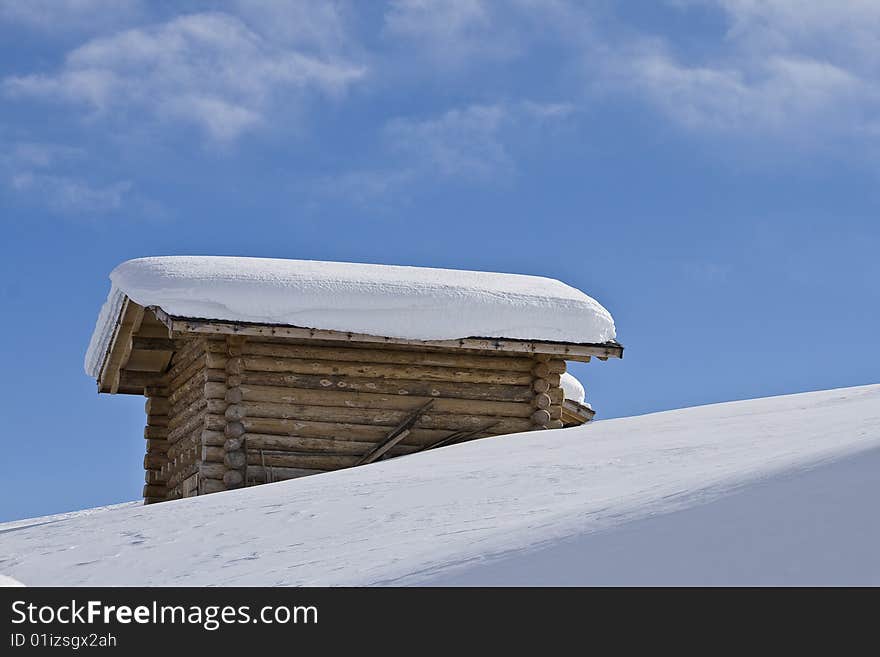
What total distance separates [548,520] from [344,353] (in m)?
7.76

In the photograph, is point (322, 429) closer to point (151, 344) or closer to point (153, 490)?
point (151, 344)

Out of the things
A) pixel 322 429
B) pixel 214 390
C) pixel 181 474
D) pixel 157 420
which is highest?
pixel 157 420

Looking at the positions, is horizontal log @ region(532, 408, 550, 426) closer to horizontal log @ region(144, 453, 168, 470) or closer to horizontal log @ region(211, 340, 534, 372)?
horizontal log @ region(211, 340, 534, 372)

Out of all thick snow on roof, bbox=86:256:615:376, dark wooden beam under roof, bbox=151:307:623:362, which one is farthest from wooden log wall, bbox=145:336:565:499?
thick snow on roof, bbox=86:256:615:376

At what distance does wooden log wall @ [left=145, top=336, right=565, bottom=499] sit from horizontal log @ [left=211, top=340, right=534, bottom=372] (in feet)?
0.04

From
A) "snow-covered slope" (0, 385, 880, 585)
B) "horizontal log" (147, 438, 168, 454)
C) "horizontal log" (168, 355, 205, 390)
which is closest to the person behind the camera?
"snow-covered slope" (0, 385, 880, 585)

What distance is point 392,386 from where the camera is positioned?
14273mm

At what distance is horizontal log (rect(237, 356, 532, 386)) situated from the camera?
13969mm

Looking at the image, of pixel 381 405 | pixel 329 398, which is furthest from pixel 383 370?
pixel 329 398

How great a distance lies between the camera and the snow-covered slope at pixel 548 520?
17.4 ft

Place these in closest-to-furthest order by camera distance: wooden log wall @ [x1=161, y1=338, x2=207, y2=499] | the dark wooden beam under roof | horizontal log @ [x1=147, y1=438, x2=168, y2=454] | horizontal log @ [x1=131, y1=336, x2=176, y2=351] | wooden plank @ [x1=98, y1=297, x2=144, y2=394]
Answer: the dark wooden beam under roof < wooden log wall @ [x1=161, y1=338, x2=207, y2=499] < wooden plank @ [x1=98, y1=297, x2=144, y2=394] < horizontal log @ [x1=131, y1=336, x2=176, y2=351] < horizontal log @ [x1=147, y1=438, x2=168, y2=454]

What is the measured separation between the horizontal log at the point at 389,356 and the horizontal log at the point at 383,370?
5cm

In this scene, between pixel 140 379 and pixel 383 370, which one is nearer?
pixel 383 370
